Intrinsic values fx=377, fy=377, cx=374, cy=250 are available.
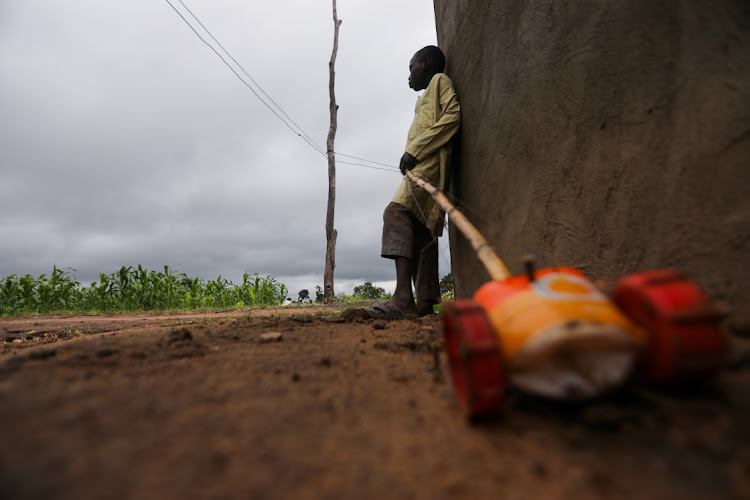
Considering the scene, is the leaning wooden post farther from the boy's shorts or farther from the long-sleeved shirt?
the long-sleeved shirt

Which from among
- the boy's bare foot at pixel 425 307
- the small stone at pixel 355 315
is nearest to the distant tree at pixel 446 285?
the boy's bare foot at pixel 425 307

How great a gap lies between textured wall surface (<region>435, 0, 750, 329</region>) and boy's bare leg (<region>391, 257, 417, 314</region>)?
1.03 metres

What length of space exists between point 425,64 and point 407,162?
1.29 metres

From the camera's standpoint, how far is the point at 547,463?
3.00 feet

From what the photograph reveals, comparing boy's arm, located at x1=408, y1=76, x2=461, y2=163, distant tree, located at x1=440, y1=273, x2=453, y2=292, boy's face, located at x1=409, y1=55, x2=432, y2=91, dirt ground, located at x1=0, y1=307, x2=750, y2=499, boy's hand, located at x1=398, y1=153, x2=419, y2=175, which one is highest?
boy's face, located at x1=409, y1=55, x2=432, y2=91

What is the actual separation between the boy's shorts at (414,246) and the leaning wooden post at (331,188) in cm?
678

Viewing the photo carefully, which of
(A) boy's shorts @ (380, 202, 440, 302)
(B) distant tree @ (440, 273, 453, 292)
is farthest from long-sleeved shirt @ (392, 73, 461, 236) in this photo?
(B) distant tree @ (440, 273, 453, 292)

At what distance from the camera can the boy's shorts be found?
141 inches

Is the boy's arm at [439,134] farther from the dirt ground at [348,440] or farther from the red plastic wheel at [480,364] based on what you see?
the red plastic wheel at [480,364]

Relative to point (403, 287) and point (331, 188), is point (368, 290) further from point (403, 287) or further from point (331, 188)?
point (403, 287)

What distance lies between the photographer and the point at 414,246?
149 inches

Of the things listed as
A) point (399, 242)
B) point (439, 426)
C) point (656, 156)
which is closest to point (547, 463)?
point (439, 426)

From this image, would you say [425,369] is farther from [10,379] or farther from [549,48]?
[549,48]

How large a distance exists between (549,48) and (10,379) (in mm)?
2930
